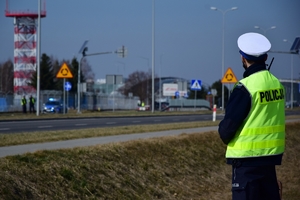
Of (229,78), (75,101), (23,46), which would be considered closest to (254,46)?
(229,78)

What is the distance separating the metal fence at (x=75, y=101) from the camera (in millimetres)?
58266

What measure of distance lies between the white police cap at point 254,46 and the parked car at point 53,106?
55.6 metres

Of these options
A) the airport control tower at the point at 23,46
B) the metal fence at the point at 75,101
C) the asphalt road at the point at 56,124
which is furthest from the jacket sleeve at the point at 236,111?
the airport control tower at the point at 23,46

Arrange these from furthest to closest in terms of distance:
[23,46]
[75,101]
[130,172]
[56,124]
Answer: [23,46], [75,101], [56,124], [130,172]

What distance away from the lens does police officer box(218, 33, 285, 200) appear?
4844 mm

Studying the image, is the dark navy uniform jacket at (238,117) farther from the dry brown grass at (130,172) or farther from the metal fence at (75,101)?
the metal fence at (75,101)

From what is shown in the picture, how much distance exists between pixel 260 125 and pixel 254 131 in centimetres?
7

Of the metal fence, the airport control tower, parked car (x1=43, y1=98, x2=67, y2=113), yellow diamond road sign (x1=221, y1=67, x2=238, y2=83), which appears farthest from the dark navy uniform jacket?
the airport control tower

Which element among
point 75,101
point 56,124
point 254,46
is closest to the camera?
point 254,46

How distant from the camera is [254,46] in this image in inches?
196

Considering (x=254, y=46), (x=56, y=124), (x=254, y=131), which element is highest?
(x=254, y=46)

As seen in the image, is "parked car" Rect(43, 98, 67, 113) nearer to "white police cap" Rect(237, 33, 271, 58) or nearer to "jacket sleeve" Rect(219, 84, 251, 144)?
"white police cap" Rect(237, 33, 271, 58)

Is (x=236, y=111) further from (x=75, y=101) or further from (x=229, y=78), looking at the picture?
(x=75, y=101)

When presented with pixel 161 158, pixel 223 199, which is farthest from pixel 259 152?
pixel 161 158
